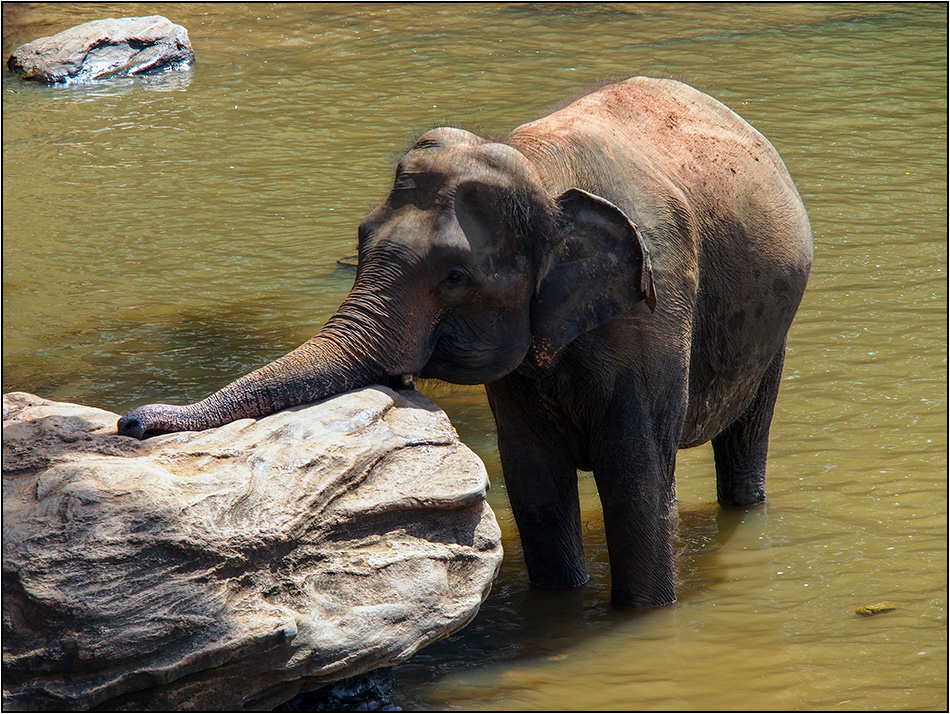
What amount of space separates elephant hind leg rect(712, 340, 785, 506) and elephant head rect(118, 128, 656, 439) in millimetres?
1904

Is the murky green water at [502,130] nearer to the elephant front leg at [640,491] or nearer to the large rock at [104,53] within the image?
the elephant front leg at [640,491]

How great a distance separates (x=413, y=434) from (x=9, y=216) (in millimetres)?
9610

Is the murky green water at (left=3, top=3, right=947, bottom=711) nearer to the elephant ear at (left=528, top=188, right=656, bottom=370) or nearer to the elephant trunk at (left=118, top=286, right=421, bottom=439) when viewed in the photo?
the elephant ear at (left=528, top=188, right=656, bottom=370)

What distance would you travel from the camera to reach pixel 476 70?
17.0m

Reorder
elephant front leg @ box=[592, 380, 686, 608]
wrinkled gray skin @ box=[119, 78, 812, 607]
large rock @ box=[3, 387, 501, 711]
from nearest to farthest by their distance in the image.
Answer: large rock @ box=[3, 387, 501, 711] → wrinkled gray skin @ box=[119, 78, 812, 607] → elephant front leg @ box=[592, 380, 686, 608]

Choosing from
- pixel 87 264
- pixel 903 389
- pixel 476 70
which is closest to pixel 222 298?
pixel 87 264

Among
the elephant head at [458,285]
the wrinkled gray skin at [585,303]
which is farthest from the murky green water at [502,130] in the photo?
the elephant head at [458,285]

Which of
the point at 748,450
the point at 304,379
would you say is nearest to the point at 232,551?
the point at 304,379

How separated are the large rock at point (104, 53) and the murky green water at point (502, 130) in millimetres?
480

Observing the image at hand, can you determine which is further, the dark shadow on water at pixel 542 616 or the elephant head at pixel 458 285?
the dark shadow on water at pixel 542 616

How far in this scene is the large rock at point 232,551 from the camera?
10.4 ft

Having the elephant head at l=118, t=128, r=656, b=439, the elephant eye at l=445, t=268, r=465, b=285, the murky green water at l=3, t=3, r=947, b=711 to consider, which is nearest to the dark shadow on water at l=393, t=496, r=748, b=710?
the murky green water at l=3, t=3, r=947, b=711

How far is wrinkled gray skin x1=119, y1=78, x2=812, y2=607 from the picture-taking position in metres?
3.97

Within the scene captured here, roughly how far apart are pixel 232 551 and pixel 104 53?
647 inches
